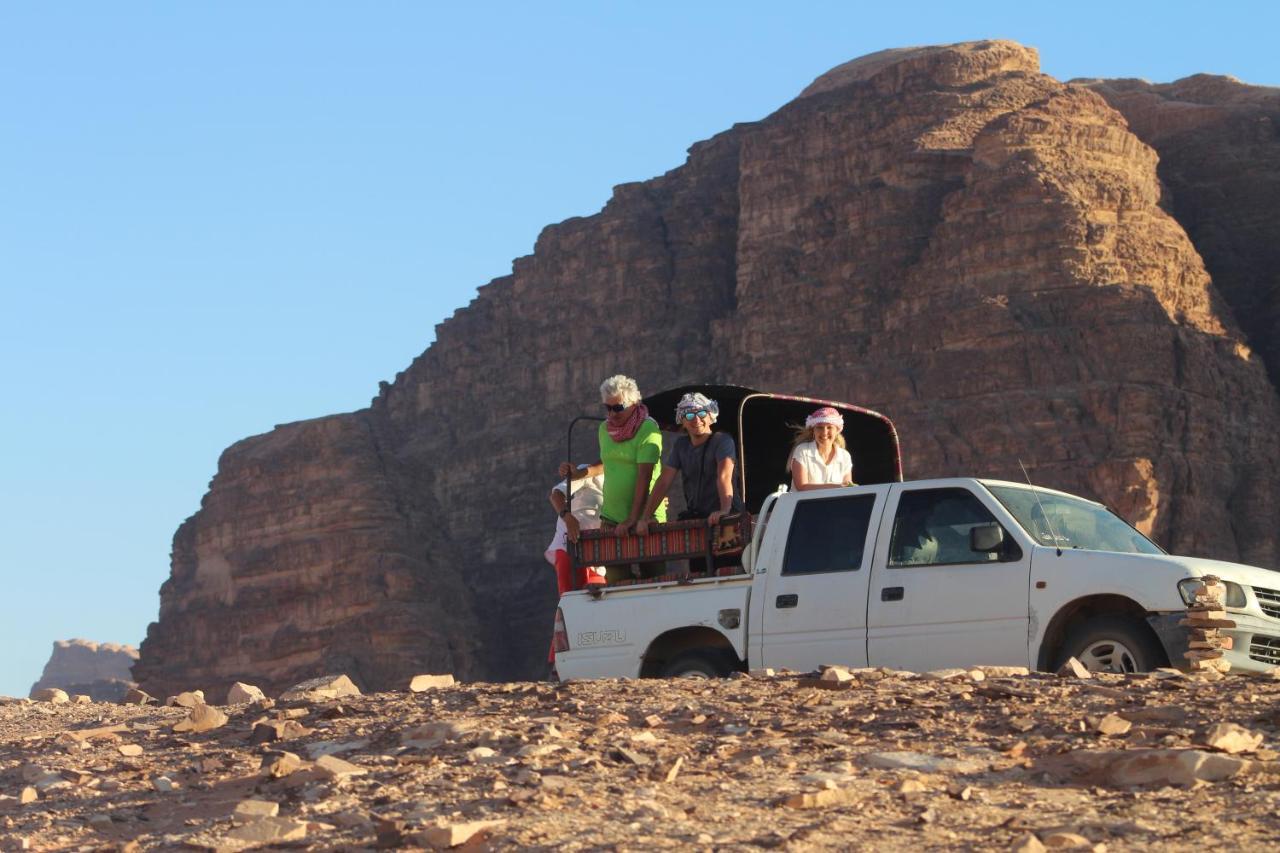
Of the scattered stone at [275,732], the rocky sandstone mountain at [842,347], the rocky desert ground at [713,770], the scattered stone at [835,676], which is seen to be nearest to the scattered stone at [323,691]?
the rocky desert ground at [713,770]

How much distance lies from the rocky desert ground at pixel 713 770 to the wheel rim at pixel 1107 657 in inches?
37.0

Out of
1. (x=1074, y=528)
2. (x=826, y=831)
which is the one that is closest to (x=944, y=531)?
(x=1074, y=528)

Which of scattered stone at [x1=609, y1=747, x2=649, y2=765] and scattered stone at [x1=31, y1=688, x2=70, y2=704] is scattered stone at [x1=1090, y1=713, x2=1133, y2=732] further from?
scattered stone at [x1=31, y1=688, x2=70, y2=704]

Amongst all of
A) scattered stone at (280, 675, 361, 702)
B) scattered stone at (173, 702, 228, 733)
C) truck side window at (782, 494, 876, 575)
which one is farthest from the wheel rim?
scattered stone at (173, 702, 228, 733)

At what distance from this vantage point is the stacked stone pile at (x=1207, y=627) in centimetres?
1134

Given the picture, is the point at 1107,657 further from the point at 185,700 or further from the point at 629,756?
the point at 185,700

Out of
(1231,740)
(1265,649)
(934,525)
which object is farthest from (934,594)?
Result: (1231,740)

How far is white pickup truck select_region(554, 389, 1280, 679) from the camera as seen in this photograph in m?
11.7

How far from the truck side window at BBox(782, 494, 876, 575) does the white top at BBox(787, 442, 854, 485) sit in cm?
59

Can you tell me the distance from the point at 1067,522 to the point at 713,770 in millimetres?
4311

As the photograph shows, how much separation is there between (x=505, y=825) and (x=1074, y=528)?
5526mm

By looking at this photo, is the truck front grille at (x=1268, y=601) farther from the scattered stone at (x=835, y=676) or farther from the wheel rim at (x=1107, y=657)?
the scattered stone at (x=835, y=676)

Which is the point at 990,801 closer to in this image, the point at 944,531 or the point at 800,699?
the point at 800,699

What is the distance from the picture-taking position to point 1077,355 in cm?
7144
